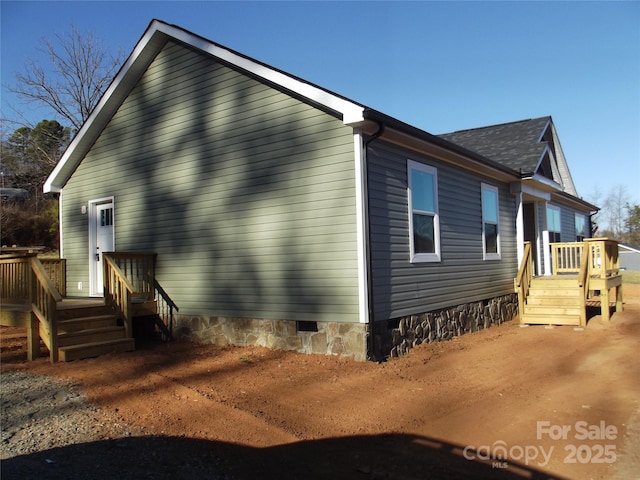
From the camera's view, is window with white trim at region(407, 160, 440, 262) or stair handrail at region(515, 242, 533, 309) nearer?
window with white trim at region(407, 160, 440, 262)

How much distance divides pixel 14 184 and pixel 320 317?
25.9m

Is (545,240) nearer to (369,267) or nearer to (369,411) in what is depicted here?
(369,267)

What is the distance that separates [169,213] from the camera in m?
9.91

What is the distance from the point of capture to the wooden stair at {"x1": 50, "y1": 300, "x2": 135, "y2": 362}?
7781 mm

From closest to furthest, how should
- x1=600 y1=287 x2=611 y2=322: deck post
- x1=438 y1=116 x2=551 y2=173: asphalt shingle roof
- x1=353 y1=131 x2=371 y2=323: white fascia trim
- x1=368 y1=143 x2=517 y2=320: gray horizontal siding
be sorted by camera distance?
1. x1=353 y1=131 x2=371 y2=323: white fascia trim
2. x1=368 y1=143 x2=517 y2=320: gray horizontal siding
3. x1=600 y1=287 x2=611 y2=322: deck post
4. x1=438 y1=116 x2=551 y2=173: asphalt shingle roof

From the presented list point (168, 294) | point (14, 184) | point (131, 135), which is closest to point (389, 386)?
→ point (168, 294)

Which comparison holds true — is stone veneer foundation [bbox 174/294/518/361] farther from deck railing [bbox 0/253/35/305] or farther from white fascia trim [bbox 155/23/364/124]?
white fascia trim [bbox 155/23/364/124]

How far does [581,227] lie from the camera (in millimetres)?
19375

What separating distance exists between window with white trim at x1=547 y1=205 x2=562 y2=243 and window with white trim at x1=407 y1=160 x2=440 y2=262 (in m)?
7.77

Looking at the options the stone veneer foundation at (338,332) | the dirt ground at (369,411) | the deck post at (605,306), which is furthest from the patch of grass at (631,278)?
the dirt ground at (369,411)

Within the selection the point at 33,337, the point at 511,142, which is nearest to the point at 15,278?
the point at 33,337

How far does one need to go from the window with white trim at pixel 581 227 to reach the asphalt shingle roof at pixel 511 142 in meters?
4.87

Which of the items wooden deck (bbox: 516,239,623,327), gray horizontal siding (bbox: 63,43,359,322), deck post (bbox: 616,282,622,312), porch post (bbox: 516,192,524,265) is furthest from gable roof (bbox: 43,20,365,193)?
deck post (bbox: 616,282,622,312)

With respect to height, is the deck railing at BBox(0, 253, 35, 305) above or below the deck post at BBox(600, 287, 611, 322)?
above
